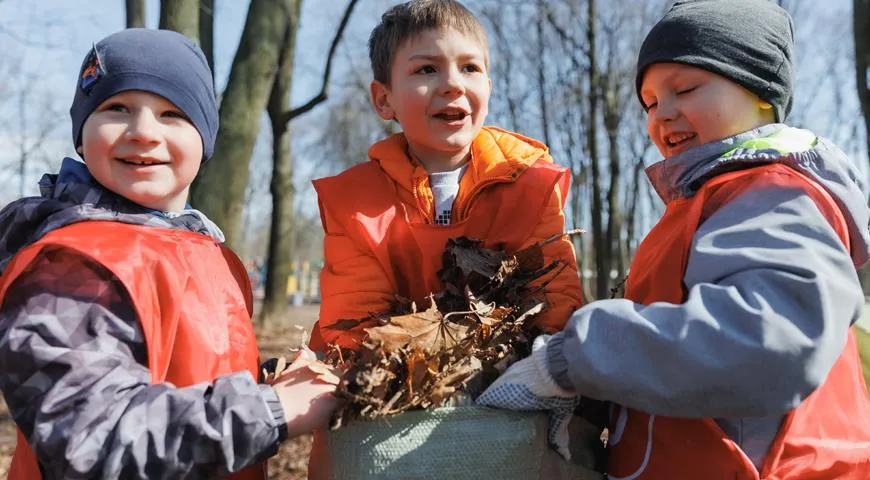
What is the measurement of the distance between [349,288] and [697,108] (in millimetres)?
1174

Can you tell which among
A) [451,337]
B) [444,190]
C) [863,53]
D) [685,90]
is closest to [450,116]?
[444,190]

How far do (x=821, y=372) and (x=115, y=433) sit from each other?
151 centimetres

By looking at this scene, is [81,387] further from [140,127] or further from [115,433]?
[140,127]

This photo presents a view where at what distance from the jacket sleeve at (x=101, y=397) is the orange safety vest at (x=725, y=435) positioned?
0.89 m

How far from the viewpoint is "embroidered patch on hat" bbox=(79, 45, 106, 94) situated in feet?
6.17

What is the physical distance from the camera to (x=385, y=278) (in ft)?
7.51

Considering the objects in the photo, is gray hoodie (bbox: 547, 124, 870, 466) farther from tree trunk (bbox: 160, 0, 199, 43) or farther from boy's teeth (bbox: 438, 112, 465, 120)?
tree trunk (bbox: 160, 0, 199, 43)

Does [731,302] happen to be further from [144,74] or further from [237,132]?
[237,132]

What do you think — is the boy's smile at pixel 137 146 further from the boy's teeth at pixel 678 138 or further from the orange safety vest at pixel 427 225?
the boy's teeth at pixel 678 138

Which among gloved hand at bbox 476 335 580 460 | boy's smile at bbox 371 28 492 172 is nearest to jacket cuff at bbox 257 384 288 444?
gloved hand at bbox 476 335 580 460

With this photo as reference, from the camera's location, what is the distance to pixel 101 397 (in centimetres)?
150

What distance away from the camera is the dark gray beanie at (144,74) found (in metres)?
1.88

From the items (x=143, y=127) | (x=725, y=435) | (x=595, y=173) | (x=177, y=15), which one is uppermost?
(x=177, y=15)

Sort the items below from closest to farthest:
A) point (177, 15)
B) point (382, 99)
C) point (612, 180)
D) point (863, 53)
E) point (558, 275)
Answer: point (558, 275) < point (382, 99) < point (177, 15) < point (863, 53) < point (612, 180)
